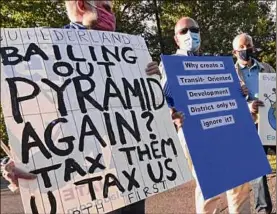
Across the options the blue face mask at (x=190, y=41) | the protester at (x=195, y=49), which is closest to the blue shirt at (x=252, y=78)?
the protester at (x=195, y=49)

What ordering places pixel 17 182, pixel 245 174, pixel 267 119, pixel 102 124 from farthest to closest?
pixel 267 119 → pixel 245 174 → pixel 102 124 → pixel 17 182

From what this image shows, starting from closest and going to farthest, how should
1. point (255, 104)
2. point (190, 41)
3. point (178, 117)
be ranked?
point (178, 117), point (190, 41), point (255, 104)

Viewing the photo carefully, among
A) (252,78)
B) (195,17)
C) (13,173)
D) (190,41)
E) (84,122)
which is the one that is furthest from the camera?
(195,17)

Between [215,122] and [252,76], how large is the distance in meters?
1.24

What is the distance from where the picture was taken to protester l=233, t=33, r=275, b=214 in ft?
13.8

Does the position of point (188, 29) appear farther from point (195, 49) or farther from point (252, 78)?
point (252, 78)

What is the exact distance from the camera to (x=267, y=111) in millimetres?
4148

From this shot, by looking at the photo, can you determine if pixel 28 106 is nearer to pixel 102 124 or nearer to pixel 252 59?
pixel 102 124

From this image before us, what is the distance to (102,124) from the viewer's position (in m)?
2.40

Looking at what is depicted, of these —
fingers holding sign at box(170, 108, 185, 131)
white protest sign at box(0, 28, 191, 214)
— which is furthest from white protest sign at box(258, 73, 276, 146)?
white protest sign at box(0, 28, 191, 214)

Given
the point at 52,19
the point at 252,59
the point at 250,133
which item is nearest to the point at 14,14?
the point at 52,19

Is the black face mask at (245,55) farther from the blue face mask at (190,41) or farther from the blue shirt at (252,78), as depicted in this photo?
the blue face mask at (190,41)

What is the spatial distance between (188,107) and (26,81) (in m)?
1.30

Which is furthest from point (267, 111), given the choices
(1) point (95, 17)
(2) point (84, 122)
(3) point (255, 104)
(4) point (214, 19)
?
(4) point (214, 19)
